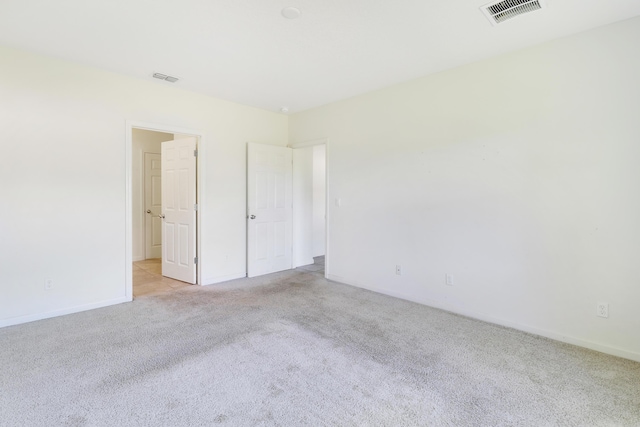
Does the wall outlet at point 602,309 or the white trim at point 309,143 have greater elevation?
the white trim at point 309,143

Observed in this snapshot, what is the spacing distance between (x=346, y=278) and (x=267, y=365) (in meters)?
2.34

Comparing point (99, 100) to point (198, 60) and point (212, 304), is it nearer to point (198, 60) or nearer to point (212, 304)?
point (198, 60)

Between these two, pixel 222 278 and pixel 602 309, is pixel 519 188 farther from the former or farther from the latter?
pixel 222 278

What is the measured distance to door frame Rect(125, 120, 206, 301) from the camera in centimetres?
361

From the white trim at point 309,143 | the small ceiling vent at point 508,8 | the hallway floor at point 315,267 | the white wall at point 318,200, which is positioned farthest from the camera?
the white wall at point 318,200

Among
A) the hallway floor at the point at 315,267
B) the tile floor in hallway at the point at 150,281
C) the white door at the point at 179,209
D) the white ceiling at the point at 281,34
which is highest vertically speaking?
the white ceiling at the point at 281,34

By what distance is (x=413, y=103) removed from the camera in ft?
12.0

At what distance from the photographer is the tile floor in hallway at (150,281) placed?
409 cm

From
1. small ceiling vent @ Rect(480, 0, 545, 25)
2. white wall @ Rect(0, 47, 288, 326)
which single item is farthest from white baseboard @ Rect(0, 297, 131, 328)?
small ceiling vent @ Rect(480, 0, 545, 25)

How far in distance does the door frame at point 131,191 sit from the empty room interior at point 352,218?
0.04 m

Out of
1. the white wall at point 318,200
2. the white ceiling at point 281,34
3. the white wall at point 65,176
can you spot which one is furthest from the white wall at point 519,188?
the white wall at point 65,176

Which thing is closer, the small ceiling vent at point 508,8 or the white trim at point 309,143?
→ the small ceiling vent at point 508,8

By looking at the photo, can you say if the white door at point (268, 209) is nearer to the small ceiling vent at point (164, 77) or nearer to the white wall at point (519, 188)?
the small ceiling vent at point (164, 77)

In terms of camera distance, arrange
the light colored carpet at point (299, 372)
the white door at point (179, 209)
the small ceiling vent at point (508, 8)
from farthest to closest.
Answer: the white door at point (179, 209) < the small ceiling vent at point (508, 8) < the light colored carpet at point (299, 372)
